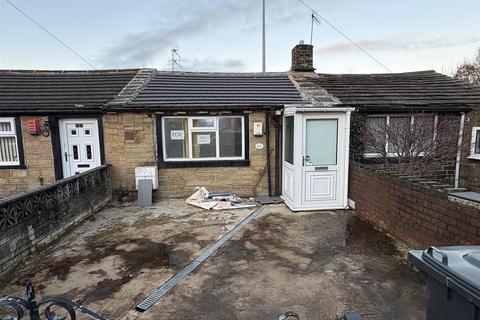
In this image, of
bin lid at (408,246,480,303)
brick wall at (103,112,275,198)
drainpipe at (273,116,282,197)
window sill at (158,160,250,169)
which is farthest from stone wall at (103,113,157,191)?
bin lid at (408,246,480,303)

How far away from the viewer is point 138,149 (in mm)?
7938

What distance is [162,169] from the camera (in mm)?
8039

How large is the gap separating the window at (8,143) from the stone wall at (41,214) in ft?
10.5

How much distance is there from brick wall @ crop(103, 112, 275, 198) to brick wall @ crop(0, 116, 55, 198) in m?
1.79

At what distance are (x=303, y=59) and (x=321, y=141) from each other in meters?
5.49

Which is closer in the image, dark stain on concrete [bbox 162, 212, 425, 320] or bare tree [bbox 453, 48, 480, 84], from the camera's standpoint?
dark stain on concrete [bbox 162, 212, 425, 320]

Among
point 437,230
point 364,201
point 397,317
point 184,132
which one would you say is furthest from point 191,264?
point 184,132

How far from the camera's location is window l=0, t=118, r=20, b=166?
800 centimetres

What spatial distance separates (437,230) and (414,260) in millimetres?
2740

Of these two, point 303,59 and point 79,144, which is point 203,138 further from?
point 303,59

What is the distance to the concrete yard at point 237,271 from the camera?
3117 millimetres

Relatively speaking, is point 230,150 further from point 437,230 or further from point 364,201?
point 437,230

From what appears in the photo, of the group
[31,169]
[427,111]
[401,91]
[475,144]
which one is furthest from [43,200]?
[475,144]

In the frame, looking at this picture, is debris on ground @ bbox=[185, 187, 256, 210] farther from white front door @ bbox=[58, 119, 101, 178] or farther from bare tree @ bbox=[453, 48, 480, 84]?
bare tree @ bbox=[453, 48, 480, 84]
